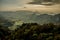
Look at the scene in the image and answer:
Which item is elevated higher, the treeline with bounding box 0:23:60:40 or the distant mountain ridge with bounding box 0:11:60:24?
the distant mountain ridge with bounding box 0:11:60:24

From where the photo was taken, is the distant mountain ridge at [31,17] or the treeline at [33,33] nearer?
the treeline at [33,33]

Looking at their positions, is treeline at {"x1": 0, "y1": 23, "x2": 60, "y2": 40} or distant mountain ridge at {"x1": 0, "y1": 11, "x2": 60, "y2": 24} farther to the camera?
distant mountain ridge at {"x1": 0, "y1": 11, "x2": 60, "y2": 24}

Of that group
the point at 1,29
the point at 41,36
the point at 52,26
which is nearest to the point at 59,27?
the point at 52,26

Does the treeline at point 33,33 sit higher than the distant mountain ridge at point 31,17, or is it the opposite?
the distant mountain ridge at point 31,17

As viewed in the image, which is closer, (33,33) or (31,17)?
(33,33)
